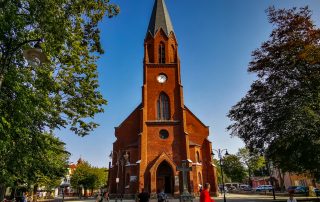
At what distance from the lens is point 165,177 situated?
34250 mm

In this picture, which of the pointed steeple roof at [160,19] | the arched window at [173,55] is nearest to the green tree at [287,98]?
the arched window at [173,55]

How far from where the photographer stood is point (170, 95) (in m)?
38.0

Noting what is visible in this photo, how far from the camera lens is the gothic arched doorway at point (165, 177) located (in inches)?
1330

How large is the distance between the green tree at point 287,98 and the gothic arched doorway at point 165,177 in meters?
14.9

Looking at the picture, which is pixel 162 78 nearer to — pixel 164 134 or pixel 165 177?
pixel 164 134

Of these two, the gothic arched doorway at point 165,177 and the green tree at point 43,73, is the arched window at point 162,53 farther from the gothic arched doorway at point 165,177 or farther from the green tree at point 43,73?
the green tree at point 43,73

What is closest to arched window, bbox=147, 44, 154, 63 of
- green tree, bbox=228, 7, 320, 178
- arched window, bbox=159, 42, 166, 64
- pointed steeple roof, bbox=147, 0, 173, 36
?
arched window, bbox=159, 42, 166, 64

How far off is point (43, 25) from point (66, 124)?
15.2ft

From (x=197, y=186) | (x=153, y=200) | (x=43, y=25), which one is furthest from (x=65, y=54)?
(x=197, y=186)

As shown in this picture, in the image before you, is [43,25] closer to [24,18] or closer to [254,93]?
[24,18]

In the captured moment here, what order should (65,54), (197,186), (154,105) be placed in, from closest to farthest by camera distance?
(65,54)
(197,186)
(154,105)

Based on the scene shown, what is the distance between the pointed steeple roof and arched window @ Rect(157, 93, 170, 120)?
11006 millimetres

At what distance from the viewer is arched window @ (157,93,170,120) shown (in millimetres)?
37000

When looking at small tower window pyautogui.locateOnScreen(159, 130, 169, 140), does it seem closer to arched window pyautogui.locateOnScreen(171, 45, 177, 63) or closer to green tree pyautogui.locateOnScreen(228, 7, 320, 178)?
arched window pyautogui.locateOnScreen(171, 45, 177, 63)
